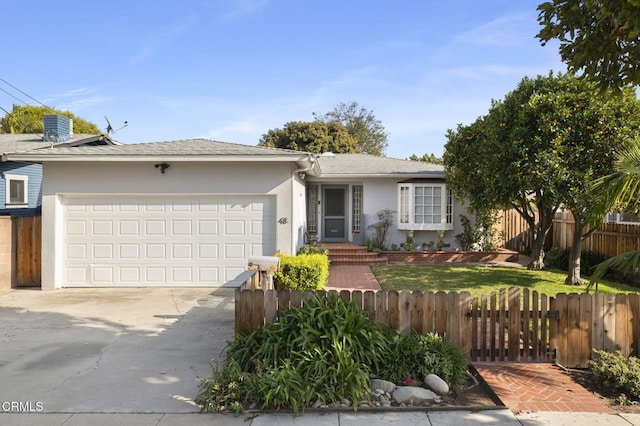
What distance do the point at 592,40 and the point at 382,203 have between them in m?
12.3

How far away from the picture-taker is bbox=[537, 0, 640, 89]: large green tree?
404 cm

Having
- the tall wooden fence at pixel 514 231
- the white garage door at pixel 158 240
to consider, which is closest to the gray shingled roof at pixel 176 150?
the white garage door at pixel 158 240

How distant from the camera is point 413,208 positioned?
15.9m

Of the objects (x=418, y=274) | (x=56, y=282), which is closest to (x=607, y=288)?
(x=418, y=274)

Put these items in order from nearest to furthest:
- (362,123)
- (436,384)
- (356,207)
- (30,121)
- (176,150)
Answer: (436,384), (176,150), (356,207), (30,121), (362,123)

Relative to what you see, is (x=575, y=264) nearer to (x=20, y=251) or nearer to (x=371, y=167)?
(x=371, y=167)

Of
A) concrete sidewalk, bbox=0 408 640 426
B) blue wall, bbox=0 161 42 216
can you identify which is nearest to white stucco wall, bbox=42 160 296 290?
blue wall, bbox=0 161 42 216

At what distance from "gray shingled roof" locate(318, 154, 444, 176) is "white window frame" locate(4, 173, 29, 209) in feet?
33.4

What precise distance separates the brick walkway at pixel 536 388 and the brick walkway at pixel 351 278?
525 centimetres

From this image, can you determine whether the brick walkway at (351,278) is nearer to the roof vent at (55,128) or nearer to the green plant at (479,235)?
the green plant at (479,235)

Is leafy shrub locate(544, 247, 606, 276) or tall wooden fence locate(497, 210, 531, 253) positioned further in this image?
tall wooden fence locate(497, 210, 531, 253)

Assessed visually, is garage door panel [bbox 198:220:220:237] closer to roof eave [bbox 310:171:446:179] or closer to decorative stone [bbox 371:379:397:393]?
roof eave [bbox 310:171:446:179]

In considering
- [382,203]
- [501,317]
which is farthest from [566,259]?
[501,317]

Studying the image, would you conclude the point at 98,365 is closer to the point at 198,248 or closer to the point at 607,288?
the point at 198,248
